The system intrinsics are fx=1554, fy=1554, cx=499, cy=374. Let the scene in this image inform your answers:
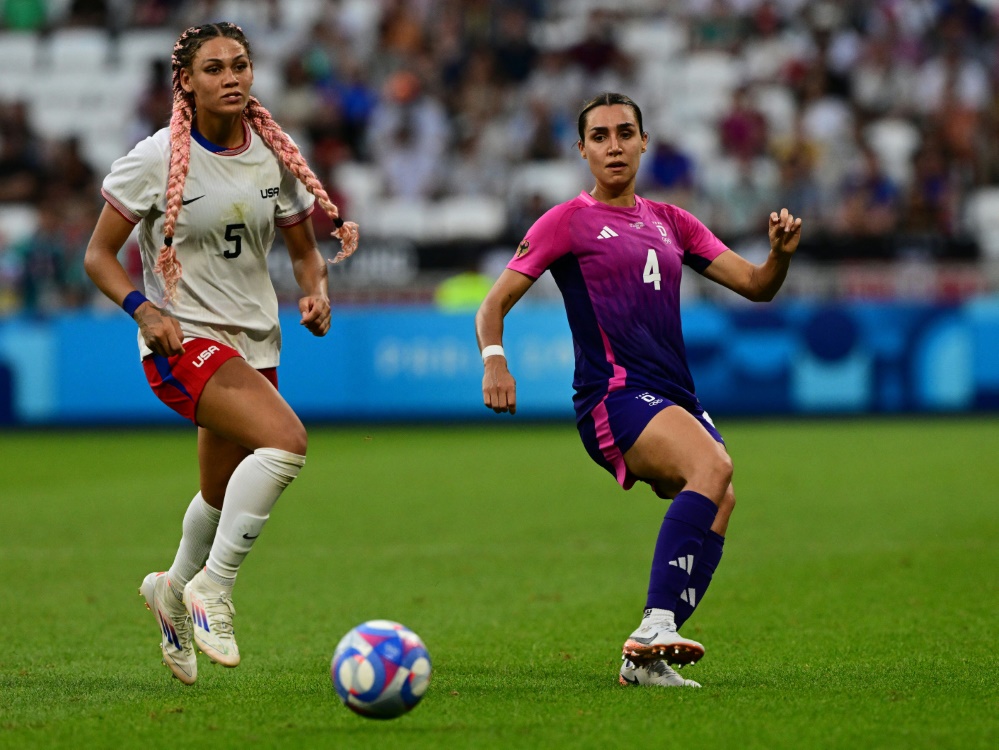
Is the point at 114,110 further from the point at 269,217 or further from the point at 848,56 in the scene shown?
the point at 269,217

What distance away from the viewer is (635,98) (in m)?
22.0

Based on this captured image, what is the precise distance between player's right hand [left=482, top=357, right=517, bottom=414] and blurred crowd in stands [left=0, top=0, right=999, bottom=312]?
13.2 metres

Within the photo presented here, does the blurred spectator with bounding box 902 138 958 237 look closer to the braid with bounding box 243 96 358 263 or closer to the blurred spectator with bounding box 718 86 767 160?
the blurred spectator with bounding box 718 86 767 160

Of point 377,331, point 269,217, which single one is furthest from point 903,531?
point 377,331

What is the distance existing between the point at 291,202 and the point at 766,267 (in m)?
1.85

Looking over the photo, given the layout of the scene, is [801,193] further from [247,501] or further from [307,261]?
[247,501]

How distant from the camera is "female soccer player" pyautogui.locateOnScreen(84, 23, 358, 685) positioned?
5594 millimetres

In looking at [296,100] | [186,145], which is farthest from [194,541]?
[296,100]

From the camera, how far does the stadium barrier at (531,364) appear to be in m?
17.5

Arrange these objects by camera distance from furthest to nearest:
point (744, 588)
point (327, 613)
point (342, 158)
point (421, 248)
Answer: point (342, 158)
point (421, 248)
point (744, 588)
point (327, 613)

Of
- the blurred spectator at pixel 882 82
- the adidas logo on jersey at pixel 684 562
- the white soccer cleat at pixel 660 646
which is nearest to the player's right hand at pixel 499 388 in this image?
the adidas logo on jersey at pixel 684 562

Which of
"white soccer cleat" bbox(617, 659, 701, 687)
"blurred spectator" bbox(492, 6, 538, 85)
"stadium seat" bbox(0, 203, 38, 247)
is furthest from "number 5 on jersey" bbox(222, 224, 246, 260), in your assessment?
"blurred spectator" bbox(492, 6, 538, 85)

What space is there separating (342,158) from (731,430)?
7245mm

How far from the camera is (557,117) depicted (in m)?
22.1
